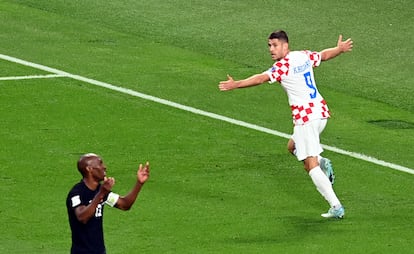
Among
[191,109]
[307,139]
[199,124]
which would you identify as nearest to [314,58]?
[307,139]

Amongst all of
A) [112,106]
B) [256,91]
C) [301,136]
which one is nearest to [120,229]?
[301,136]

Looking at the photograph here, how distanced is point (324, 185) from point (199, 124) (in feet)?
16.9

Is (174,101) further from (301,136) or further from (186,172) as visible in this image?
(301,136)

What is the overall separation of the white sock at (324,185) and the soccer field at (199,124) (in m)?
0.32

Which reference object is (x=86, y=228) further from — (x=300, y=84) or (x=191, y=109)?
(x=191, y=109)

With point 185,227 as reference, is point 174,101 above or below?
above

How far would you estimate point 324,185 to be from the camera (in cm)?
1983

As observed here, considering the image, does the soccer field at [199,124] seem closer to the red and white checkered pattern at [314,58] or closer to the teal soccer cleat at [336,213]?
the teal soccer cleat at [336,213]

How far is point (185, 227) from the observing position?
19.5m

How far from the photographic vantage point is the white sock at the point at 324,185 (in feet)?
65.1

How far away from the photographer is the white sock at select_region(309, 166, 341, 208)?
1983cm

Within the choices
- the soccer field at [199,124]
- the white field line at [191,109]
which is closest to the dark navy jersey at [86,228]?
the soccer field at [199,124]

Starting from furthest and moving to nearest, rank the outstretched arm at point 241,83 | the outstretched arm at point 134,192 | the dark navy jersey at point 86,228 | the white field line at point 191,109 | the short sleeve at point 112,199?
the white field line at point 191,109 < the outstretched arm at point 241,83 < the short sleeve at point 112,199 < the dark navy jersey at point 86,228 < the outstretched arm at point 134,192

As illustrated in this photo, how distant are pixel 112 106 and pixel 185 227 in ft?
20.6
